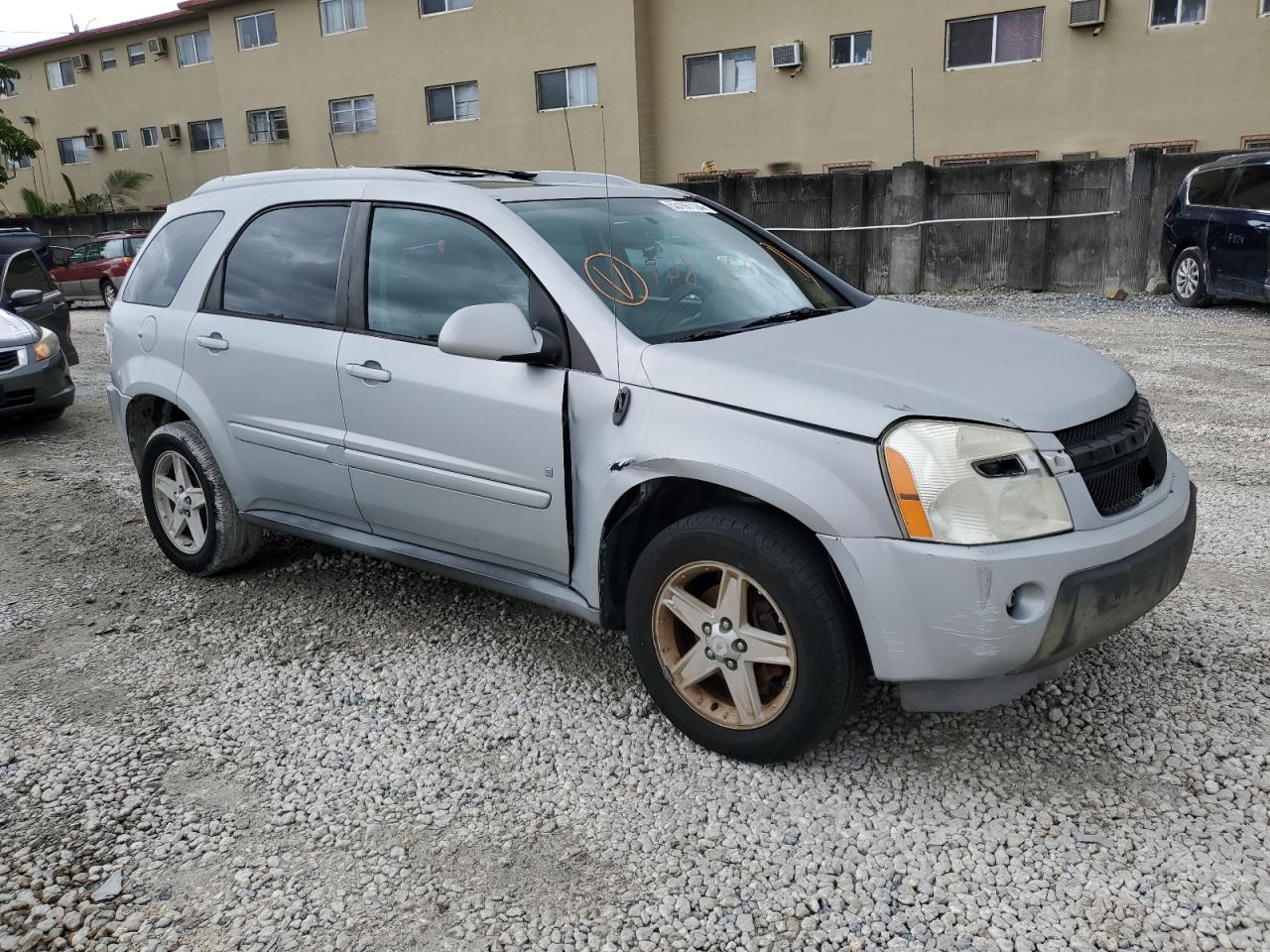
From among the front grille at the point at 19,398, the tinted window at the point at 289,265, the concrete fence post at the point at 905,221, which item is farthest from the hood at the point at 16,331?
the concrete fence post at the point at 905,221

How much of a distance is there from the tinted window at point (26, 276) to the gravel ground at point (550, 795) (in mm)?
6143

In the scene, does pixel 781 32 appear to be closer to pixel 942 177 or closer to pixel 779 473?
pixel 942 177

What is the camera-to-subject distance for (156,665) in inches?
157

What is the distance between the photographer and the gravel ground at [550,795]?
2.53 m

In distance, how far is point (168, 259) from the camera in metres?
4.79

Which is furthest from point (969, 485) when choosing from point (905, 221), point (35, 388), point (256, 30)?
point (256, 30)

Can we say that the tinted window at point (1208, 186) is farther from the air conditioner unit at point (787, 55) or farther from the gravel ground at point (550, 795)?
the air conditioner unit at point (787, 55)

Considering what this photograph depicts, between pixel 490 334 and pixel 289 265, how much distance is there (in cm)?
146

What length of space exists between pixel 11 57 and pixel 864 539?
4380 cm

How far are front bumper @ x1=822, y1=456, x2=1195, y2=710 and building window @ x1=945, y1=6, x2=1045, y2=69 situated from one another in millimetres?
20428

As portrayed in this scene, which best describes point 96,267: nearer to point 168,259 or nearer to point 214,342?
point 168,259

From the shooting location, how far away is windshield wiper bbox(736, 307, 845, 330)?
11.7ft

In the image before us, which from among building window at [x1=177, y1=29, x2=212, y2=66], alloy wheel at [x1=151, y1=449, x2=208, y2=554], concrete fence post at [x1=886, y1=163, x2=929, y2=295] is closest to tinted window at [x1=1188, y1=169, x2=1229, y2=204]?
concrete fence post at [x1=886, y1=163, x2=929, y2=295]

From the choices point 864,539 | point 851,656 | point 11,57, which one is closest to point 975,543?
point 864,539
